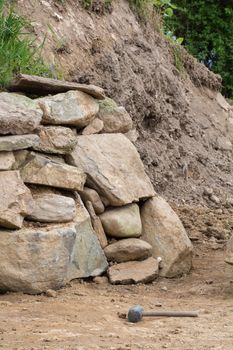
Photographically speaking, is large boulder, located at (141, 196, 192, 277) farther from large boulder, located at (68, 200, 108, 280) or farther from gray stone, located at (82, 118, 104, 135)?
gray stone, located at (82, 118, 104, 135)

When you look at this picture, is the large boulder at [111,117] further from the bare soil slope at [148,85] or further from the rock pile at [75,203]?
the bare soil slope at [148,85]

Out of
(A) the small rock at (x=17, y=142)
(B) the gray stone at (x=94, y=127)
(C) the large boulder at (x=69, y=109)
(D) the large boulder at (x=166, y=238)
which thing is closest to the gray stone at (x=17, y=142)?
(A) the small rock at (x=17, y=142)

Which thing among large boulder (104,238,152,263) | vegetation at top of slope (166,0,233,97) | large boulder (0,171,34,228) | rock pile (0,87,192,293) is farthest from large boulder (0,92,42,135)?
vegetation at top of slope (166,0,233,97)

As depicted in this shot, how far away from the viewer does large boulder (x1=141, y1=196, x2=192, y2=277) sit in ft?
21.1

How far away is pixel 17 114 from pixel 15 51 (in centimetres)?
96

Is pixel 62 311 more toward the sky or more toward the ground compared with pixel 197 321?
more toward the ground

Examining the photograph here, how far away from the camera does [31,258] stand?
214 inches

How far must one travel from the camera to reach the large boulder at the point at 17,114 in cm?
568

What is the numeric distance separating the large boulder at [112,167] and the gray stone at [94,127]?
0.06 meters

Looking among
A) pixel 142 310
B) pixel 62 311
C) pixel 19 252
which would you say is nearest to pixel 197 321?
pixel 142 310

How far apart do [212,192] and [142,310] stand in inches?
128

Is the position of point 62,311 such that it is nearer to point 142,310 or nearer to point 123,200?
point 142,310

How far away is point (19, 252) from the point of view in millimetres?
5418

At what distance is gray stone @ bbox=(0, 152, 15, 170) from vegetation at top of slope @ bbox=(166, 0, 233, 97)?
7.47 m
